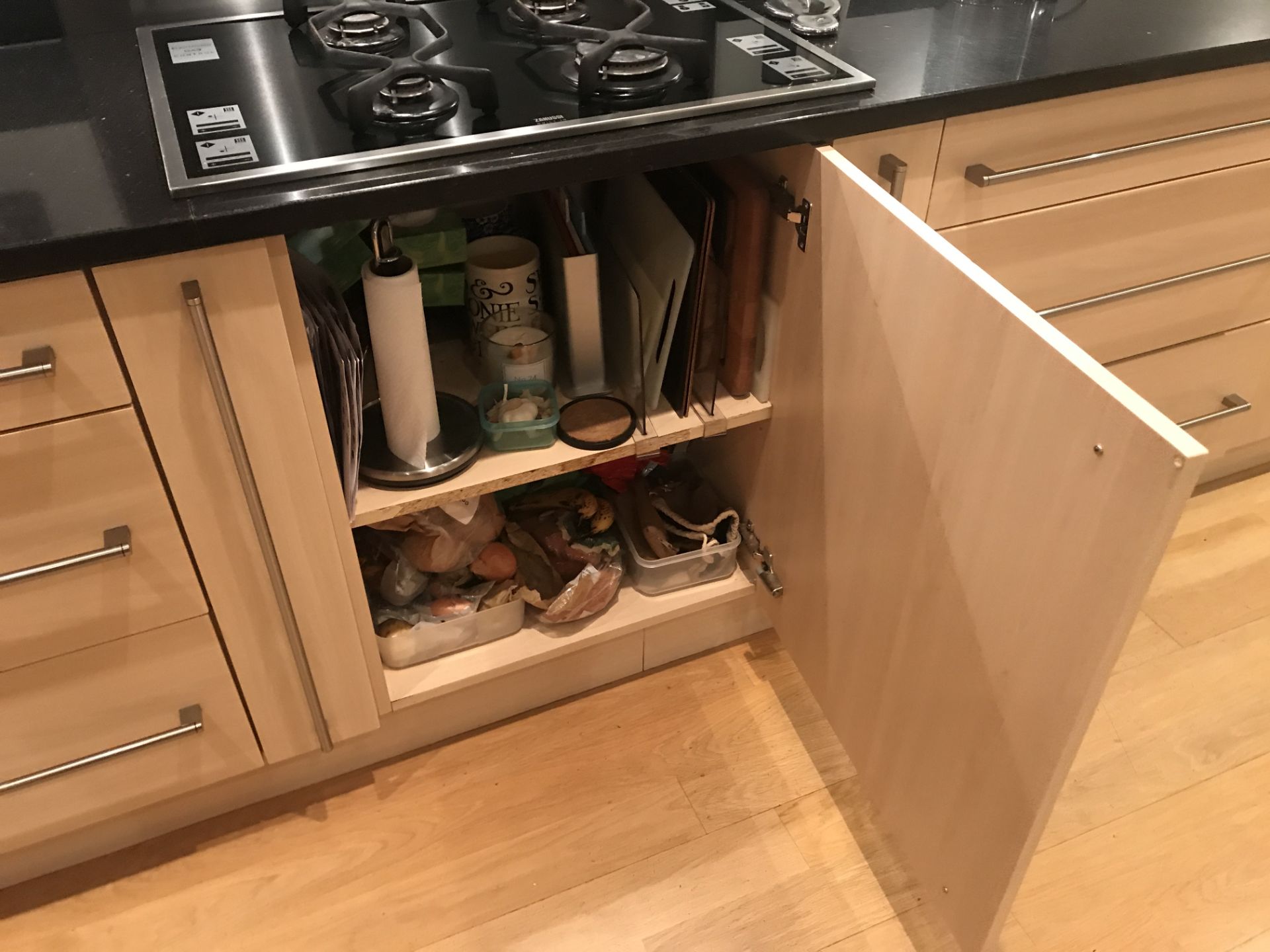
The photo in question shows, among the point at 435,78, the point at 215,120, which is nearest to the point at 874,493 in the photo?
the point at 435,78

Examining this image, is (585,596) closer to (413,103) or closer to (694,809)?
(694,809)

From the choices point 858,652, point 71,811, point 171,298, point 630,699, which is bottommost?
point 630,699

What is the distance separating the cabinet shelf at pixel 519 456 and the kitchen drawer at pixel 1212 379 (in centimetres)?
64

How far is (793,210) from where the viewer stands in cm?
105

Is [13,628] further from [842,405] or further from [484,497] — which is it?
[842,405]

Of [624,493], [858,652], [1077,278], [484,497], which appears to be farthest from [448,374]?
[1077,278]

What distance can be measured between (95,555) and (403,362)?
0.36 m

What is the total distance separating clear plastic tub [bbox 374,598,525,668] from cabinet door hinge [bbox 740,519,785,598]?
1.09ft

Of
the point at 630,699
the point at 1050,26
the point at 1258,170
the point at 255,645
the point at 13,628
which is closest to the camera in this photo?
the point at 13,628

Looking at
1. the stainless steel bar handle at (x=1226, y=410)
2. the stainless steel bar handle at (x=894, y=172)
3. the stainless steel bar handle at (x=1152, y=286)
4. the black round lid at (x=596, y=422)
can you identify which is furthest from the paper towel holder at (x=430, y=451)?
the stainless steel bar handle at (x=1226, y=410)

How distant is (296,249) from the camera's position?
1.24 metres

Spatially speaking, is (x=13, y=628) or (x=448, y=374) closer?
(x=13, y=628)

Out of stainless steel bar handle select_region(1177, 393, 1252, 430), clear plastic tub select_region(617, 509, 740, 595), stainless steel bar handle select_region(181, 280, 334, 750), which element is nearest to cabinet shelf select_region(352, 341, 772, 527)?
stainless steel bar handle select_region(181, 280, 334, 750)

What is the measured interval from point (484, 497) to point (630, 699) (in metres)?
0.39
